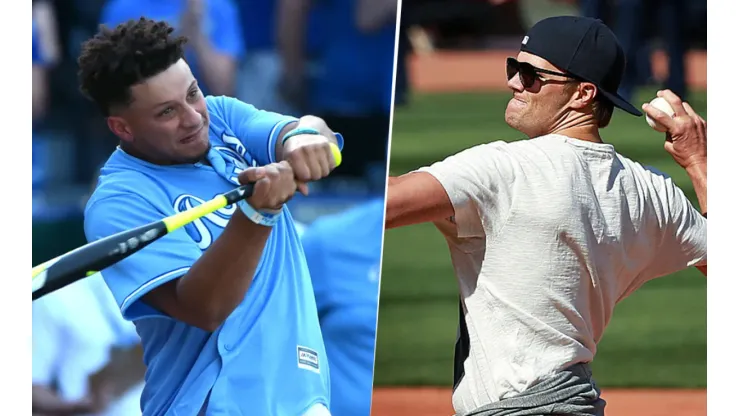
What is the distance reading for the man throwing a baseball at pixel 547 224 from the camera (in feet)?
8.50

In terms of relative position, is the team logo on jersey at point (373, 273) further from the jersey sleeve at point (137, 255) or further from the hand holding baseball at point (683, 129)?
the hand holding baseball at point (683, 129)

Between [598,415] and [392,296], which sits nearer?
[598,415]

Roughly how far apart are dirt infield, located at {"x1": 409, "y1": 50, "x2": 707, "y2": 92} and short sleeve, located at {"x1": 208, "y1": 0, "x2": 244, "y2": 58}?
1002cm

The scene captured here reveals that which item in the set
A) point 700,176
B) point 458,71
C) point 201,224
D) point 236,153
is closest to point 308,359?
point 201,224

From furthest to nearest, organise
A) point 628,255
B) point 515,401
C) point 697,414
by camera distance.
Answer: point 697,414, point 628,255, point 515,401

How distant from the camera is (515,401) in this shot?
8.45ft

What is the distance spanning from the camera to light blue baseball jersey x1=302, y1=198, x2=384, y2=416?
9.86 ft

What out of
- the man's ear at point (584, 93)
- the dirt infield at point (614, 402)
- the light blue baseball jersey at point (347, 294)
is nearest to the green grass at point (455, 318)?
the dirt infield at point (614, 402)

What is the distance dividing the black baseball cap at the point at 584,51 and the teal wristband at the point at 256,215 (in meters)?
0.80

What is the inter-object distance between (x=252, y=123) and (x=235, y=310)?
0.51 m

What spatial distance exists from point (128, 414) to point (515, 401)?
111cm
